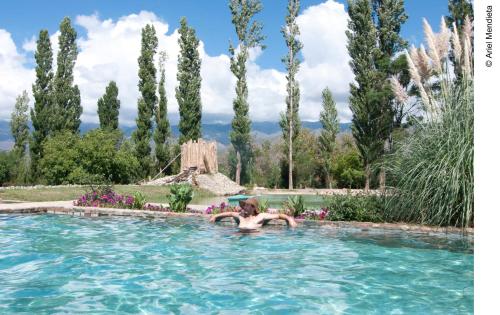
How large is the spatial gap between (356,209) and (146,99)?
25518 millimetres

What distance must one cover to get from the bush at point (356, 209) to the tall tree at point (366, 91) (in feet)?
57.3

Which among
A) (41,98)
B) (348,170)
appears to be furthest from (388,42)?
(41,98)

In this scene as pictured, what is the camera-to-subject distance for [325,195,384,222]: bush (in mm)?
10205

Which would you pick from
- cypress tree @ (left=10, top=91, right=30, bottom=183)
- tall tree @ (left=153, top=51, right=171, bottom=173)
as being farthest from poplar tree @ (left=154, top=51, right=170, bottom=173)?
cypress tree @ (left=10, top=91, right=30, bottom=183)

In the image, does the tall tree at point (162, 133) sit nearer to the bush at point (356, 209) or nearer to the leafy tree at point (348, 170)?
the leafy tree at point (348, 170)

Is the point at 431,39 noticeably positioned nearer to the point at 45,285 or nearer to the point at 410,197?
the point at 410,197

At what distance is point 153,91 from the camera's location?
110 feet

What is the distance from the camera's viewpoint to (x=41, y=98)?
3114 centimetres

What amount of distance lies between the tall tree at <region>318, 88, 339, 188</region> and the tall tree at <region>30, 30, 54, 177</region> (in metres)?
19.6

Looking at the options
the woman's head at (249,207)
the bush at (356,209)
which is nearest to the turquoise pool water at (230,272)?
the woman's head at (249,207)

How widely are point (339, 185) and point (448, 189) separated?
26140 mm

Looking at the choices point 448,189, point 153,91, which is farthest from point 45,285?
point 153,91

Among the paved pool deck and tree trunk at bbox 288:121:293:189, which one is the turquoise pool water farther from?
tree trunk at bbox 288:121:293:189
